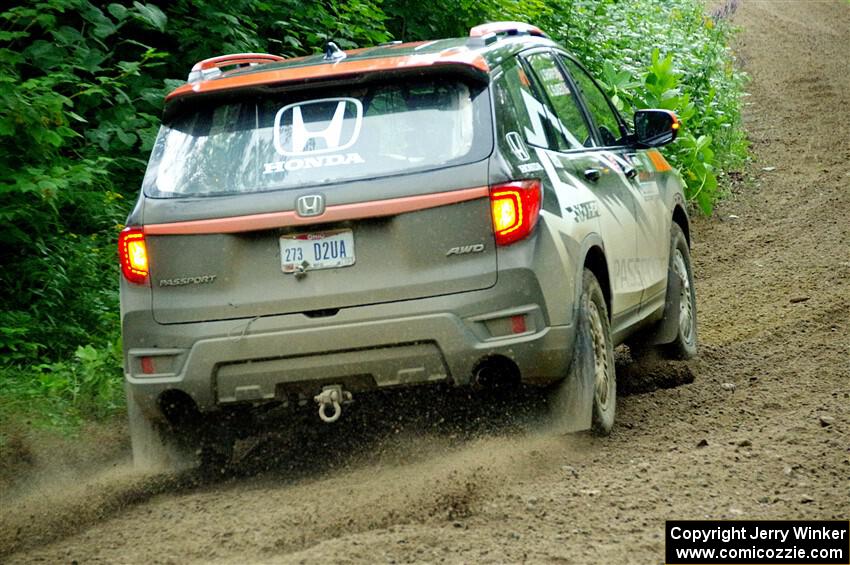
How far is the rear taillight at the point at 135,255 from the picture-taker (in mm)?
5516

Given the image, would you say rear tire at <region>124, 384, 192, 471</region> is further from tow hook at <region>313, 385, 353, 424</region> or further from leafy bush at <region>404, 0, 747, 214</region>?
leafy bush at <region>404, 0, 747, 214</region>

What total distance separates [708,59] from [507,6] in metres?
5.62

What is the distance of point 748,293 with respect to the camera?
9.86m

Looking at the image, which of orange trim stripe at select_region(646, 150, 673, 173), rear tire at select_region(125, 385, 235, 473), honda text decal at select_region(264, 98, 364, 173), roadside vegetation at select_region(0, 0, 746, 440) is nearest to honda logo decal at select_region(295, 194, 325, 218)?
honda text decal at select_region(264, 98, 364, 173)

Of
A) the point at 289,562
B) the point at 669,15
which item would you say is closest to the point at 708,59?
the point at 669,15

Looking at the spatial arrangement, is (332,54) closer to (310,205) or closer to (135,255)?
(310,205)

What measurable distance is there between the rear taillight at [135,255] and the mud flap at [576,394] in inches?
68.5

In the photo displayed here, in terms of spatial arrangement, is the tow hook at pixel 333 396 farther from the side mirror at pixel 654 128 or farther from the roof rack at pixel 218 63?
the side mirror at pixel 654 128

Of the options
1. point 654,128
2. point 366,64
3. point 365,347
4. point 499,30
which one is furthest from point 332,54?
point 654,128

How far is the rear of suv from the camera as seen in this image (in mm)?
5238

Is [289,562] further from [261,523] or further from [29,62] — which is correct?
[29,62]

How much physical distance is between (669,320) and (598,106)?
50.4 inches

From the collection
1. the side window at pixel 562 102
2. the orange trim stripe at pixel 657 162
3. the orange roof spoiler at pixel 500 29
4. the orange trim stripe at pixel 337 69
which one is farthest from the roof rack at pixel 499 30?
the orange trim stripe at pixel 657 162

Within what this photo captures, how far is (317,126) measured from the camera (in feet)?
17.9
